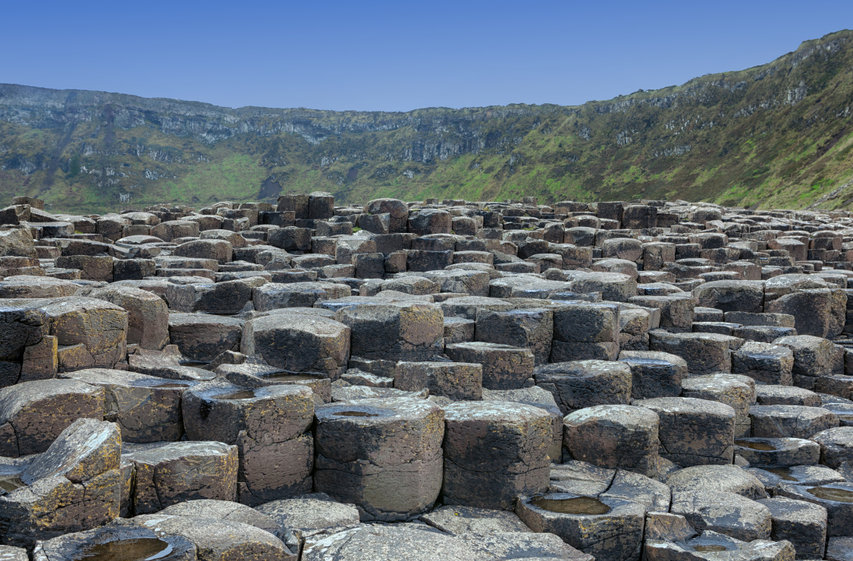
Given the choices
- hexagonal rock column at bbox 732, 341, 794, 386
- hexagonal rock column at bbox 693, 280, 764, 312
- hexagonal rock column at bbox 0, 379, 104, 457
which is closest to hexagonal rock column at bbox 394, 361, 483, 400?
hexagonal rock column at bbox 0, 379, 104, 457

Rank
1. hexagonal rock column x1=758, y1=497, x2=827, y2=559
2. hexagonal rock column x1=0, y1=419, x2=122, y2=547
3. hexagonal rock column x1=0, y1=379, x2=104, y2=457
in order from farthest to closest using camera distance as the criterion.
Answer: hexagonal rock column x1=758, y1=497, x2=827, y2=559, hexagonal rock column x1=0, y1=379, x2=104, y2=457, hexagonal rock column x1=0, y1=419, x2=122, y2=547

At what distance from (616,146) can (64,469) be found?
4946 inches

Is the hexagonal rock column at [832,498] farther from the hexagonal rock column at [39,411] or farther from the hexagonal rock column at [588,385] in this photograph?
the hexagonal rock column at [39,411]

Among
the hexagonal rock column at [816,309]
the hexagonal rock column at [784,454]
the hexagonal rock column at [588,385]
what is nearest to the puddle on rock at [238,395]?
the hexagonal rock column at [588,385]

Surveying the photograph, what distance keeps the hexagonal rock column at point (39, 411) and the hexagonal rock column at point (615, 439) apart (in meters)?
6.22

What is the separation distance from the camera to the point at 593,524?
306 inches

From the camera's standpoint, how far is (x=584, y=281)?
16.3 m

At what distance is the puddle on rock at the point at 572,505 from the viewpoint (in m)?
8.09

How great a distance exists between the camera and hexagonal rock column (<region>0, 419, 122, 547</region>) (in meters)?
5.47

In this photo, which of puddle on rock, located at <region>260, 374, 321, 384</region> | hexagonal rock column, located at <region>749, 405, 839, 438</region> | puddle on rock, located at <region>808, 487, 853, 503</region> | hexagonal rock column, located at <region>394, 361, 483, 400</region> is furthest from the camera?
hexagonal rock column, located at <region>749, 405, 839, 438</region>

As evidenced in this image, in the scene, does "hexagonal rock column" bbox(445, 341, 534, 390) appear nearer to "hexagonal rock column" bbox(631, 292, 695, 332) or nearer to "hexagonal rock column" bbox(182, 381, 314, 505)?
"hexagonal rock column" bbox(182, 381, 314, 505)

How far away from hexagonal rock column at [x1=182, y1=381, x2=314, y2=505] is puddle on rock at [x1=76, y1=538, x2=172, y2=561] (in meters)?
1.90

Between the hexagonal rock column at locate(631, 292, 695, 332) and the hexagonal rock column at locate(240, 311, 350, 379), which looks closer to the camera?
the hexagonal rock column at locate(240, 311, 350, 379)

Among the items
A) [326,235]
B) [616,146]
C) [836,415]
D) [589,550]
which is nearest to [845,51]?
[616,146]
